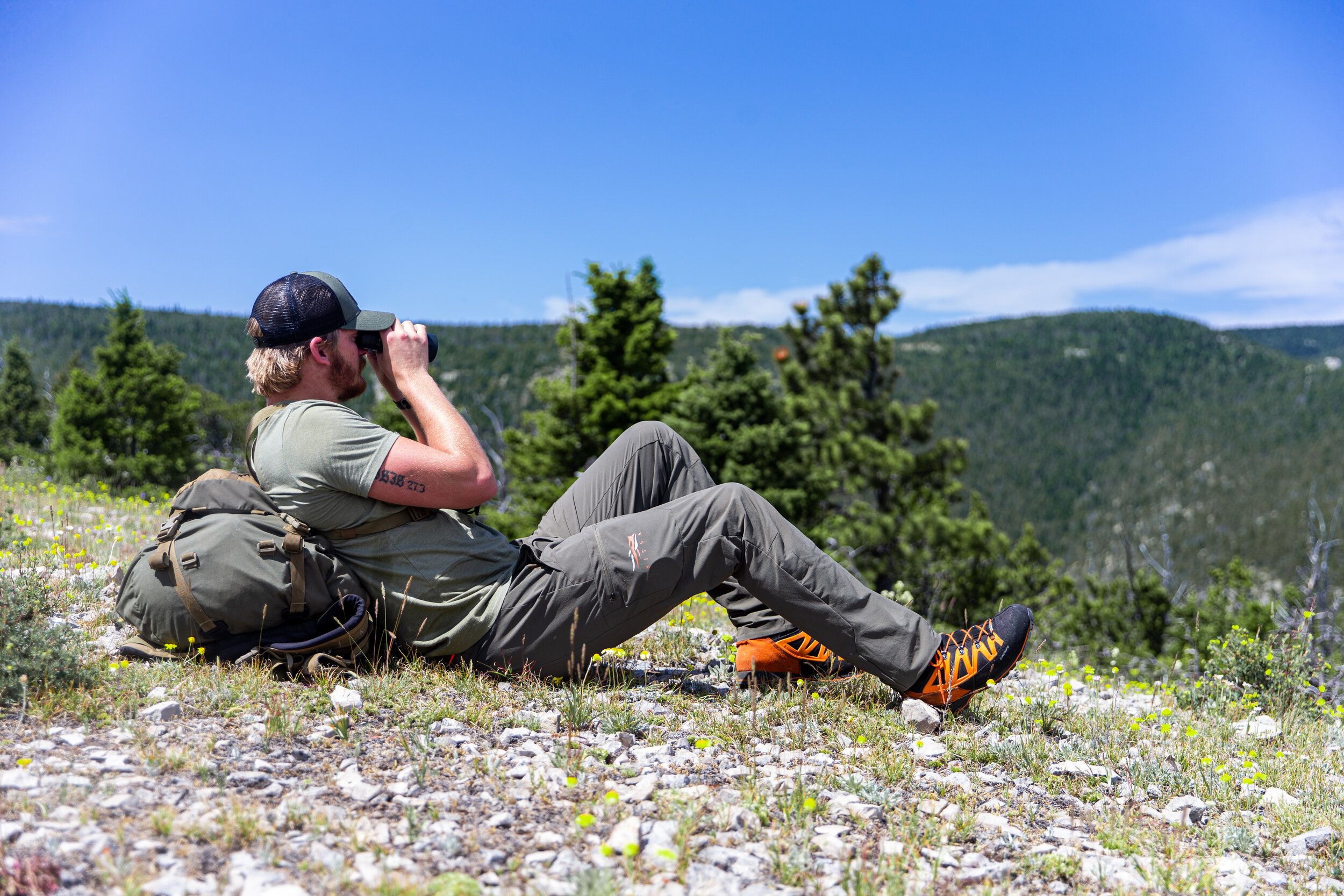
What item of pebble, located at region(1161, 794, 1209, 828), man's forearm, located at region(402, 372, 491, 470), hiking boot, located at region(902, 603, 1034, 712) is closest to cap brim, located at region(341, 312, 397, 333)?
man's forearm, located at region(402, 372, 491, 470)

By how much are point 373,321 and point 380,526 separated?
0.90 m

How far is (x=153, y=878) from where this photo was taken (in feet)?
6.91

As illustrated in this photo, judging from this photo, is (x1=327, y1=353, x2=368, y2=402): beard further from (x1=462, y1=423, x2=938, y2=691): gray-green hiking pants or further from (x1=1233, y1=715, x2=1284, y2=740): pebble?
(x1=1233, y1=715, x2=1284, y2=740): pebble

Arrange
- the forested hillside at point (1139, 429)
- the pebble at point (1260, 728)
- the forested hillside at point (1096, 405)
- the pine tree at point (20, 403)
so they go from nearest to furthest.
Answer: the pebble at point (1260, 728) → the pine tree at point (20, 403) → the forested hillside at point (1096, 405) → the forested hillside at point (1139, 429)

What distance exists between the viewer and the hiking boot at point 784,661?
4.32 metres

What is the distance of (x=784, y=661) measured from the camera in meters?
4.36

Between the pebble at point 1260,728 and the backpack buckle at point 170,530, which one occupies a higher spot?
the backpack buckle at point 170,530

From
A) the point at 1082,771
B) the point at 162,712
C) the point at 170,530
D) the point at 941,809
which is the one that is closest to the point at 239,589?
the point at 170,530

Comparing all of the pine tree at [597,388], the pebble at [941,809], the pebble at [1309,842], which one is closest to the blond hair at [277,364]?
the pebble at [941,809]

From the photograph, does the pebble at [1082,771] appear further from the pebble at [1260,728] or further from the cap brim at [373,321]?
the cap brim at [373,321]

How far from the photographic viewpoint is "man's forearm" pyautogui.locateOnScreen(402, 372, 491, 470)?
3.47 metres

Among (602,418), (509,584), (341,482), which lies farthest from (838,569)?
(602,418)

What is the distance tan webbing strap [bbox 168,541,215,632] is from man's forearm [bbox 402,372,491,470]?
1037 mm

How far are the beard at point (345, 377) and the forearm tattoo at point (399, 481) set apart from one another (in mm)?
515
